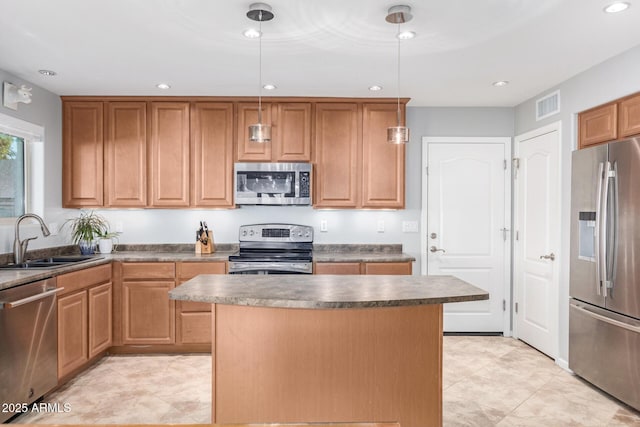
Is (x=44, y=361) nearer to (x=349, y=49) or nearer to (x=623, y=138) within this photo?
(x=349, y=49)

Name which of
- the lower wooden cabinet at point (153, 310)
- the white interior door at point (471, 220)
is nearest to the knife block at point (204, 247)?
the lower wooden cabinet at point (153, 310)

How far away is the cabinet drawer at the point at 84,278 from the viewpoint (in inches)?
127

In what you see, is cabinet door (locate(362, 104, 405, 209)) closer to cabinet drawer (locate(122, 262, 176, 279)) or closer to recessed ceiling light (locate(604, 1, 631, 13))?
cabinet drawer (locate(122, 262, 176, 279))

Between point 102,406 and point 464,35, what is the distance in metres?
3.30

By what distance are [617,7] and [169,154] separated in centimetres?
359

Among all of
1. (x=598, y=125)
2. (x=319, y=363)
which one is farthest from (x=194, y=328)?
(x=598, y=125)

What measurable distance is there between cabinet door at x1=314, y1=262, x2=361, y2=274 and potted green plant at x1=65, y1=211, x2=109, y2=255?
83.6 inches

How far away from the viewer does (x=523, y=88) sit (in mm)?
4008

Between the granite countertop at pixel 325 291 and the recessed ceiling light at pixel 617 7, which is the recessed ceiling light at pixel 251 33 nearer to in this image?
the granite countertop at pixel 325 291

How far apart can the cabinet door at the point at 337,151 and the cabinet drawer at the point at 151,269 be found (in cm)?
151

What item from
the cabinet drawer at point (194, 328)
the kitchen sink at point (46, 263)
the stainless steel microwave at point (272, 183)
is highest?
the stainless steel microwave at point (272, 183)

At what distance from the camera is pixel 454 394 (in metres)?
3.17

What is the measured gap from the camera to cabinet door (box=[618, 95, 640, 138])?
299 centimetres

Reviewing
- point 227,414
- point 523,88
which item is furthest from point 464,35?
point 227,414
